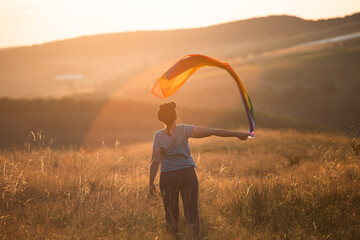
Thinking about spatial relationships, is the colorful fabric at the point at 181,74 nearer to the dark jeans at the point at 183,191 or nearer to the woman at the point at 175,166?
the woman at the point at 175,166

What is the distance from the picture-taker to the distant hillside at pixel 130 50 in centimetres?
11200

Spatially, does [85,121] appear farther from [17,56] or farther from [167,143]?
[17,56]

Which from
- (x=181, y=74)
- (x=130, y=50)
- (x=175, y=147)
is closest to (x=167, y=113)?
(x=175, y=147)

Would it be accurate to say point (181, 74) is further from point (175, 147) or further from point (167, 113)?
point (175, 147)

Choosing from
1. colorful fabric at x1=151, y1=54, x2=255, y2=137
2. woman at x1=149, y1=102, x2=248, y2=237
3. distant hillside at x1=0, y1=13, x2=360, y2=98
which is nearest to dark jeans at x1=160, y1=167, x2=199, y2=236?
woman at x1=149, y1=102, x2=248, y2=237

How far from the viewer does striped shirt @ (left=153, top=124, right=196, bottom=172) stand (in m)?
4.03

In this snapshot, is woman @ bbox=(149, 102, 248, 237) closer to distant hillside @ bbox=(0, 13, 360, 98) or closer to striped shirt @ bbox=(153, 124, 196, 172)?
striped shirt @ bbox=(153, 124, 196, 172)

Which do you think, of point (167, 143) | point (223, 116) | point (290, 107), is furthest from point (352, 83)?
point (167, 143)

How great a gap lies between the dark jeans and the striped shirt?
0.08 metres

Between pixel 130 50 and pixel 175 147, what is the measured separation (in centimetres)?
16508

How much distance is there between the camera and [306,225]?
4.38 metres

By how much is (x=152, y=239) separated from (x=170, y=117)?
159 cm

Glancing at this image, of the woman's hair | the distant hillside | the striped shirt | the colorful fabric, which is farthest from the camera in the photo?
the distant hillside

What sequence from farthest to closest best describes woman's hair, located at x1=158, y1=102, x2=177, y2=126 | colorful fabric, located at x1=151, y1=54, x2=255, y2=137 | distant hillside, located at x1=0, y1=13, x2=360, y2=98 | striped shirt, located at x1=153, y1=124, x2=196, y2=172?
distant hillside, located at x1=0, y1=13, x2=360, y2=98 → colorful fabric, located at x1=151, y1=54, x2=255, y2=137 → striped shirt, located at x1=153, y1=124, x2=196, y2=172 → woman's hair, located at x1=158, y1=102, x2=177, y2=126
